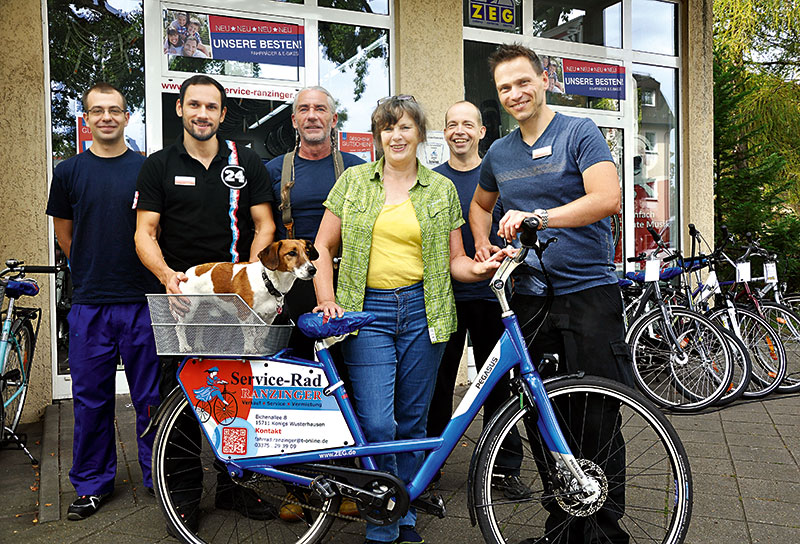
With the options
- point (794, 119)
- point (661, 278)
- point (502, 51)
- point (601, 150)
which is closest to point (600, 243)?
point (601, 150)

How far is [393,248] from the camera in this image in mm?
3170

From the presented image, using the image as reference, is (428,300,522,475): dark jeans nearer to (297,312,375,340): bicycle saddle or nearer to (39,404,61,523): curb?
(297,312,375,340): bicycle saddle

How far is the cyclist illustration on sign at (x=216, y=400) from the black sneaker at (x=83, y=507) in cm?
125

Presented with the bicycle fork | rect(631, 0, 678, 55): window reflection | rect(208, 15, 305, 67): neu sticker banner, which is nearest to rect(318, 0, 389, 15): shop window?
rect(208, 15, 305, 67): neu sticker banner

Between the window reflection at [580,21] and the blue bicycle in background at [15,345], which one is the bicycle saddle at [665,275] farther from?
the blue bicycle in background at [15,345]

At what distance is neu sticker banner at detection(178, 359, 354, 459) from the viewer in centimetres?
290

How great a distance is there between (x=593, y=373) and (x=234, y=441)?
1.52 meters

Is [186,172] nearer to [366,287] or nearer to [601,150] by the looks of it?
[366,287]

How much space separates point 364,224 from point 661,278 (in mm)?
4525

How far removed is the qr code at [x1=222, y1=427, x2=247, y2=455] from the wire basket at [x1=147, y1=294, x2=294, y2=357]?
34cm

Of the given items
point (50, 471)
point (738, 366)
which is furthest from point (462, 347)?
point (738, 366)

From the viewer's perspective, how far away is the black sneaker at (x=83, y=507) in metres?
3.64

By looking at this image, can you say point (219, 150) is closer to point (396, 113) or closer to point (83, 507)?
point (396, 113)

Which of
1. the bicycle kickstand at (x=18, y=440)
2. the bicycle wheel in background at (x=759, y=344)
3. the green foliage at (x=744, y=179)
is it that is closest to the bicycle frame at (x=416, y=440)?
the bicycle kickstand at (x=18, y=440)
